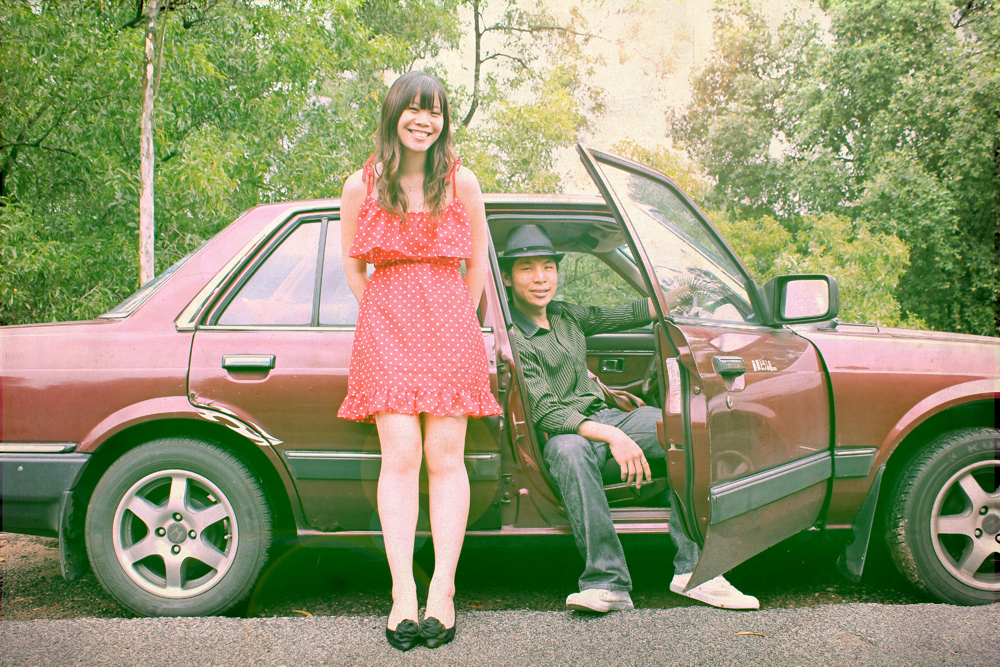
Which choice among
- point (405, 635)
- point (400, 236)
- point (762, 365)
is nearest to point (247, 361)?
point (400, 236)

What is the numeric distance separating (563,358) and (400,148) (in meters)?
1.23

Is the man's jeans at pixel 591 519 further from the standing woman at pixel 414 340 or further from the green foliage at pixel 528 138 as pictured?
the green foliage at pixel 528 138

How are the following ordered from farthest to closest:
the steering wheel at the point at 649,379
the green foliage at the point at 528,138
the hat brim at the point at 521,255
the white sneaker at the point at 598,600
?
1. the green foliage at the point at 528,138
2. the steering wheel at the point at 649,379
3. the hat brim at the point at 521,255
4. the white sneaker at the point at 598,600

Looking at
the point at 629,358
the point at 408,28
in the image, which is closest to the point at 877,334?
the point at 629,358

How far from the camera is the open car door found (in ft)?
7.83

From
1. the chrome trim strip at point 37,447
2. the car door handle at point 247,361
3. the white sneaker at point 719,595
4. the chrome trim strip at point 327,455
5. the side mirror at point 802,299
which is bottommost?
the white sneaker at point 719,595

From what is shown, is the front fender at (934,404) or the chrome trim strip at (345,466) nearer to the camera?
the chrome trim strip at (345,466)

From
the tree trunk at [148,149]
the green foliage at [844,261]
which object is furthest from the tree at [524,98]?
the tree trunk at [148,149]

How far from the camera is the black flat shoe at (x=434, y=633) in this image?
244 cm

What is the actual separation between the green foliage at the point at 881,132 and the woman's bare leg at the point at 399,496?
47.3 ft

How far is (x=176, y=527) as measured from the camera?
2699 mm

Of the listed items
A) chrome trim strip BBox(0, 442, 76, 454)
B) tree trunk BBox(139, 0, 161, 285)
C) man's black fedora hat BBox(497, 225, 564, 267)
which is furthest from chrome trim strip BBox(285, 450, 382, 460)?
tree trunk BBox(139, 0, 161, 285)

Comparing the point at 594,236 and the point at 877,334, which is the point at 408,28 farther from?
the point at 877,334

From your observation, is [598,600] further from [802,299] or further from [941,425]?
[941,425]
